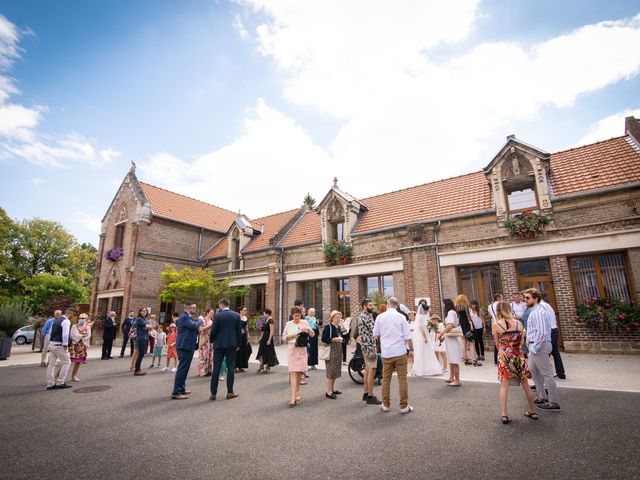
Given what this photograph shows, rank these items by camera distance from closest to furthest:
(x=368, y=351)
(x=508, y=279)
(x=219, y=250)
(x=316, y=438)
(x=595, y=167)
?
(x=316, y=438), (x=368, y=351), (x=508, y=279), (x=595, y=167), (x=219, y=250)

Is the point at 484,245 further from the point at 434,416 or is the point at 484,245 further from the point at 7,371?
the point at 7,371

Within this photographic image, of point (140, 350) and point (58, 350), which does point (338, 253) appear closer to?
point (140, 350)

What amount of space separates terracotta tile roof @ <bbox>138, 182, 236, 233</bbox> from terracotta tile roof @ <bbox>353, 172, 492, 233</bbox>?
46.0 feet

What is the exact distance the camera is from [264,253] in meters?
20.4

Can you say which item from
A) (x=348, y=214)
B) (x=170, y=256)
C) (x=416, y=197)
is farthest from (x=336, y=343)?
(x=170, y=256)

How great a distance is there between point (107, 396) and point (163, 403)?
170 cm

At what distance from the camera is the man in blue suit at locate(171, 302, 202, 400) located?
6867 mm

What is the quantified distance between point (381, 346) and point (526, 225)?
9894 millimetres

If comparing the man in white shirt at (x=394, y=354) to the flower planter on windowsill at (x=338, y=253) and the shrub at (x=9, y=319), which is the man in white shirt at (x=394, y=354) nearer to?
the flower planter on windowsill at (x=338, y=253)

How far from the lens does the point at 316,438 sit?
172 inches

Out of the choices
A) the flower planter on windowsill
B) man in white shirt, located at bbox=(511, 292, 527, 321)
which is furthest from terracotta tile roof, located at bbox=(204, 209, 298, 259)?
man in white shirt, located at bbox=(511, 292, 527, 321)

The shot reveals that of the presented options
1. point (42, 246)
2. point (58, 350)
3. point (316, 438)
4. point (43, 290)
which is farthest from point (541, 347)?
point (42, 246)

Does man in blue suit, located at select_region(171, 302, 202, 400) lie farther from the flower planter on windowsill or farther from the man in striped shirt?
the flower planter on windowsill

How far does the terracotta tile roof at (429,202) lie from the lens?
14562 millimetres
